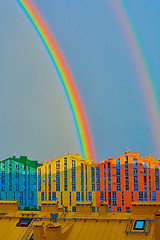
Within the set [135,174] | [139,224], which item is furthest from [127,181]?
[139,224]

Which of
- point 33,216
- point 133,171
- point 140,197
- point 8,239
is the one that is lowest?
point 8,239

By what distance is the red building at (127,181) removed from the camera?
6769 centimetres

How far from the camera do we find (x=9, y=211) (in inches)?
1227

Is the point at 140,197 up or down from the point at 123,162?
down

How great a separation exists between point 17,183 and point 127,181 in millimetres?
26571

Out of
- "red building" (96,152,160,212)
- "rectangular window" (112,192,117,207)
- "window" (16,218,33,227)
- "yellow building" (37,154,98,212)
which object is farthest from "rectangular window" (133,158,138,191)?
"window" (16,218,33,227)

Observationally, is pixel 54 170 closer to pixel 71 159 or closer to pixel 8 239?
pixel 71 159

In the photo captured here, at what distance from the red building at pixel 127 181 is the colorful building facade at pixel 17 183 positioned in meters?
19.7

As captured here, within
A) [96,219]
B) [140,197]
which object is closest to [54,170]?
[140,197]

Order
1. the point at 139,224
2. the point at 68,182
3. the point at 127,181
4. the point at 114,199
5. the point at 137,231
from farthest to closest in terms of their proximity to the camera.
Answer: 1. the point at 68,182
2. the point at 114,199
3. the point at 127,181
4. the point at 139,224
5. the point at 137,231

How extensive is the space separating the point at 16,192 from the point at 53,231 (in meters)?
61.4

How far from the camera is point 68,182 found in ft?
244

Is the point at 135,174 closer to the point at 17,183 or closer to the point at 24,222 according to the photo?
the point at 17,183

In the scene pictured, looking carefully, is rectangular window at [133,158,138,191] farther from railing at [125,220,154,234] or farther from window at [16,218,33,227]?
railing at [125,220,154,234]
